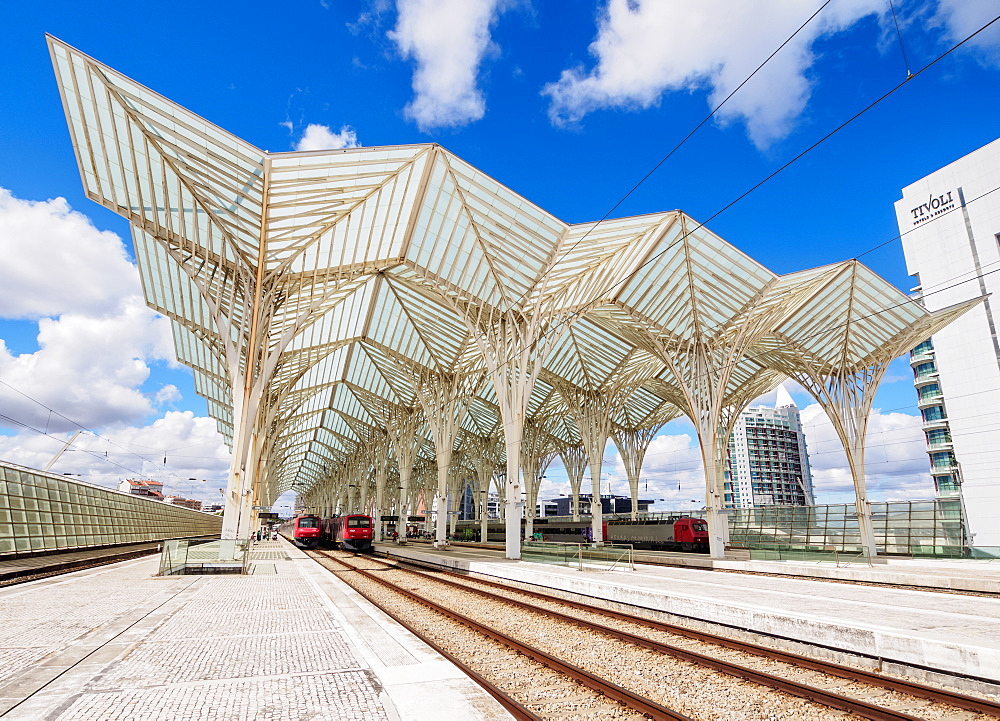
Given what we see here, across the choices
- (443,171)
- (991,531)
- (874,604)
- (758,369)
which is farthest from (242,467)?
(991,531)

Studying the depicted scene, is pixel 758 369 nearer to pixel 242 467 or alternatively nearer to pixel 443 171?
pixel 443 171

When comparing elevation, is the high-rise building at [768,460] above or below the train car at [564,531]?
above

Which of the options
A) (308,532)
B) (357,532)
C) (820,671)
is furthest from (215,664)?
(308,532)

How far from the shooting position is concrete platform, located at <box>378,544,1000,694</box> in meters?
A: 6.89

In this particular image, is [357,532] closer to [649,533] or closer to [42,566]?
[649,533]

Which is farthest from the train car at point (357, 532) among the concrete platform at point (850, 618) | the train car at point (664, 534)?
the concrete platform at point (850, 618)

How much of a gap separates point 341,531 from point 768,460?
110 m

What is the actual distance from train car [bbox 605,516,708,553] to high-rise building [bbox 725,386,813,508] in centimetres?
8585

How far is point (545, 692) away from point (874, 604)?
8329mm

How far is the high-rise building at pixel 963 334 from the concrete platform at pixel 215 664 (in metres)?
54.1

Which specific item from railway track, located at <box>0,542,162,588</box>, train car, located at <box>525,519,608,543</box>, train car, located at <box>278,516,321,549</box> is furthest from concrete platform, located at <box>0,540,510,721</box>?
train car, located at <box>278,516,321,549</box>

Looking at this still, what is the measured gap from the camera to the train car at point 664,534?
3700 centimetres

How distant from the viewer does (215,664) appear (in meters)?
6.79

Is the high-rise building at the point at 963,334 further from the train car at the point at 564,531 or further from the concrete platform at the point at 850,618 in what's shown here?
the concrete platform at the point at 850,618
